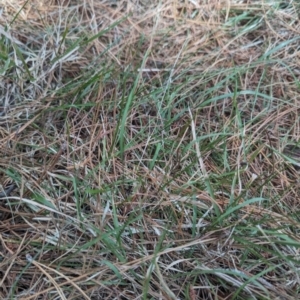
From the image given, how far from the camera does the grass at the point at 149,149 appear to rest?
Answer: 1.03m

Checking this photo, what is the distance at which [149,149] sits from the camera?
1.25 m

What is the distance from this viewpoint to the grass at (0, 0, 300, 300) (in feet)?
3.38

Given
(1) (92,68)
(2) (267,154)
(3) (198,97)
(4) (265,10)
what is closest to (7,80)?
(1) (92,68)

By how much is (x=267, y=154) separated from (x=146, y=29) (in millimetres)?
641

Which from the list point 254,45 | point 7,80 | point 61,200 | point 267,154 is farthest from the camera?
point 254,45

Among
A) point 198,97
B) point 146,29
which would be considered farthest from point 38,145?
point 146,29

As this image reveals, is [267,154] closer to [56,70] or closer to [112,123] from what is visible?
[112,123]

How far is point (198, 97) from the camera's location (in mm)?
1392

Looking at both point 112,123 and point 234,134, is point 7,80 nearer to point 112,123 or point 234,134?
point 112,123

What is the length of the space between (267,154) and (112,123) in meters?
0.44

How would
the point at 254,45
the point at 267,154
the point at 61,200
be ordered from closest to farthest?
the point at 61,200 < the point at 267,154 < the point at 254,45

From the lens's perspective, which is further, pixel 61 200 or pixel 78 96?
pixel 78 96

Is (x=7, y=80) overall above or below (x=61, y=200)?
above

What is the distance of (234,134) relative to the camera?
4.20ft
